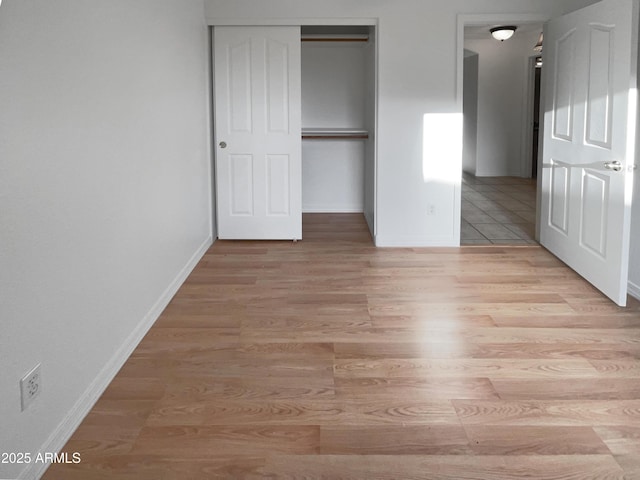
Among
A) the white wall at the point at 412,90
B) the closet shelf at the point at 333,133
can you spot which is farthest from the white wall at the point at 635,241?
the closet shelf at the point at 333,133

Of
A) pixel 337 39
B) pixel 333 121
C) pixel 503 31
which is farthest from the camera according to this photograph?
pixel 503 31

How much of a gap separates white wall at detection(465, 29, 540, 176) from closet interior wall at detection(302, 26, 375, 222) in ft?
14.2

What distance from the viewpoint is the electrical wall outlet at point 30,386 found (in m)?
2.27

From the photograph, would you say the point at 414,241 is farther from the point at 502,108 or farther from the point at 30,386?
the point at 502,108

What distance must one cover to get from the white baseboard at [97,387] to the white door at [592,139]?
2.75 meters

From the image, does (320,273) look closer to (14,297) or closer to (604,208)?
(604,208)

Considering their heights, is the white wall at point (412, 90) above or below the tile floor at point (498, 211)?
above

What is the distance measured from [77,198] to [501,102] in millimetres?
9952

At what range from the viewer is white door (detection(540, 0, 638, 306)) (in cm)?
418

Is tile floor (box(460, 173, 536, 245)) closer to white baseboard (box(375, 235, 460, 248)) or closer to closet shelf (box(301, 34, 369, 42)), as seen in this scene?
white baseboard (box(375, 235, 460, 248))

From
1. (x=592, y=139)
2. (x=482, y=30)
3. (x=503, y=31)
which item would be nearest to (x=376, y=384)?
(x=592, y=139)

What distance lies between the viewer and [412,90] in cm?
600

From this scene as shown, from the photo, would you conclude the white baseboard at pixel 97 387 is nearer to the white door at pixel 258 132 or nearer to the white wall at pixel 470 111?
the white door at pixel 258 132

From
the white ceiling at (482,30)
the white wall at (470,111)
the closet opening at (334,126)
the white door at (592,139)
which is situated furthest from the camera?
the white wall at (470,111)
